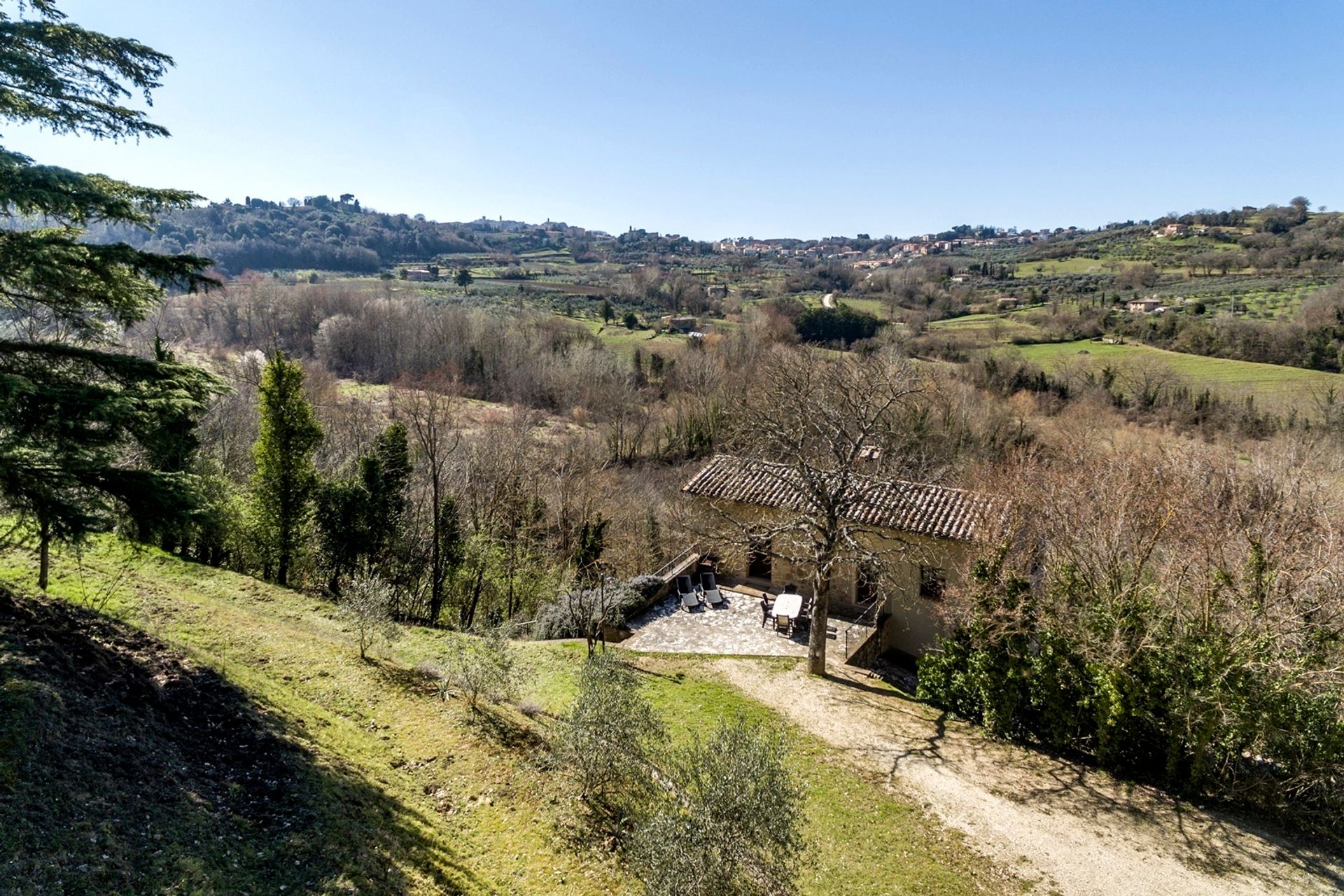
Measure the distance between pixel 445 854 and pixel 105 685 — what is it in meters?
4.83

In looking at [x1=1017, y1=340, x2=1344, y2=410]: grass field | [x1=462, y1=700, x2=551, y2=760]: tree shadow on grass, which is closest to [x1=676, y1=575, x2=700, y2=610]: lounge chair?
[x1=462, y1=700, x2=551, y2=760]: tree shadow on grass

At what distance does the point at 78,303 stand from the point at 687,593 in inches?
627

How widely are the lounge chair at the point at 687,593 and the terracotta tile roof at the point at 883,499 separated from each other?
119 inches

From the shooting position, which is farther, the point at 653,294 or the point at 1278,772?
the point at 653,294

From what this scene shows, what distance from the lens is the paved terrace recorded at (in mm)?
17359

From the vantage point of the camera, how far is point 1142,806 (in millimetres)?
10539

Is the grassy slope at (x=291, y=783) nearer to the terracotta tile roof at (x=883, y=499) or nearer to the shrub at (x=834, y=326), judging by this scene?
the terracotta tile roof at (x=883, y=499)

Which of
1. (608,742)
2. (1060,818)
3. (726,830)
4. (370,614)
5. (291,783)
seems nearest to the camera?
(726,830)

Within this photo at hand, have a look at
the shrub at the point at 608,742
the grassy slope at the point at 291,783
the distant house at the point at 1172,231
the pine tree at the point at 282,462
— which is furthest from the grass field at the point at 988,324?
the shrub at the point at 608,742

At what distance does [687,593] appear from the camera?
20391 millimetres

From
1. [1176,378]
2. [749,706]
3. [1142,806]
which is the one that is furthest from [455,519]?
[1176,378]

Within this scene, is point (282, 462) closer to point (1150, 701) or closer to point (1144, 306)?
point (1150, 701)

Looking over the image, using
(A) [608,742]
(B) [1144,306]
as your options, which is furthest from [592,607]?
(B) [1144,306]

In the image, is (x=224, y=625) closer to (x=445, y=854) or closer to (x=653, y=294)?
(x=445, y=854)
